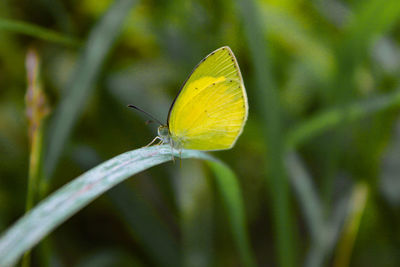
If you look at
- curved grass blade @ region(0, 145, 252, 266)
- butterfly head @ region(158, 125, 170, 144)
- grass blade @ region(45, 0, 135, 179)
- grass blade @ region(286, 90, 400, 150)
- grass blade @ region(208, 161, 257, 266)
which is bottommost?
curved grass blade @ region(0, 145, 252, 266)

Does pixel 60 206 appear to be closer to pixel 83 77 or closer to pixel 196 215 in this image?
pixel 83 77

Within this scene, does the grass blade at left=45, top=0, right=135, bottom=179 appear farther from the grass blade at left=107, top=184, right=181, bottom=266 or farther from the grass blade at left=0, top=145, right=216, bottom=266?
the grass blade at left=0, top=145, right=216, bottom=266

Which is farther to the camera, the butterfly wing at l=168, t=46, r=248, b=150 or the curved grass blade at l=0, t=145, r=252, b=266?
the butterfly wing at l=168, t=46, r=248, b=150

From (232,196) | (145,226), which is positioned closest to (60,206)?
(232,196)

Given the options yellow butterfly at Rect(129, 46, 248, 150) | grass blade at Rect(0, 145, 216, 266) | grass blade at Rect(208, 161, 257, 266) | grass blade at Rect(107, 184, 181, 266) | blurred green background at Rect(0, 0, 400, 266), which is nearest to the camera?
grass blade at Rect(0, 145, 216, 266)

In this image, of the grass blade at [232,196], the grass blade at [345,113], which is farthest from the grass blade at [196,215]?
the grass blade at [345,113]

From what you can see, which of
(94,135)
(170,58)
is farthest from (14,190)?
(170,58)

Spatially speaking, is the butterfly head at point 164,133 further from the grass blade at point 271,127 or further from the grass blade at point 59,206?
the grass blade at point 59,206

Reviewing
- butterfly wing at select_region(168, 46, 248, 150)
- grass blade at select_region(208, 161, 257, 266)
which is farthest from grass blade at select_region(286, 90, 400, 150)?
grass blade at select_region(208, 161, 257, 266)
